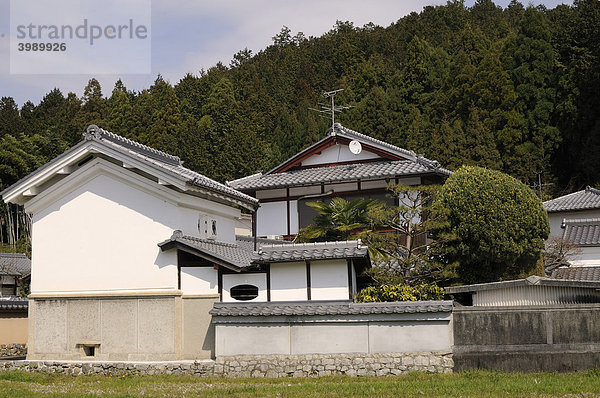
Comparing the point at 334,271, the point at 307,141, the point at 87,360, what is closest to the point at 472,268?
the point at 334,271

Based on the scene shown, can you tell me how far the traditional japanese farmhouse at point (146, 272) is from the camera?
57.7ft

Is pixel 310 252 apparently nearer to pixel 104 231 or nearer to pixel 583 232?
pixel 104 231

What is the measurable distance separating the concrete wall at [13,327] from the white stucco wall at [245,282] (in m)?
12.9

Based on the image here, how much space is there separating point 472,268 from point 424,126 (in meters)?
30.0

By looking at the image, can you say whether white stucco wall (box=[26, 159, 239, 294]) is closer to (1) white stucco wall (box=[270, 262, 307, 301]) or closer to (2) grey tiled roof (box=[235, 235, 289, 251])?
(1) white stucco wall (box=[270, 262, 307, 301])

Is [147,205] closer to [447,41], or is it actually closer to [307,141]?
[307,141]

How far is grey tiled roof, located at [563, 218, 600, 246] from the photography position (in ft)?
87.3

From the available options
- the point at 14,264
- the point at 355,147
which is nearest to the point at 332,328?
the point at 355,147

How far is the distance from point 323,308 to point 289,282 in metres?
2.14

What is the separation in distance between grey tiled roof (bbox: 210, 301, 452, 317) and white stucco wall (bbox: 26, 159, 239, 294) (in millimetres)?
2243

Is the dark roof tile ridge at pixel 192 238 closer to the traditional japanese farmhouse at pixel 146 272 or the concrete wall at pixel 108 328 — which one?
the traditional japanese farmhouse at pixel 146 272

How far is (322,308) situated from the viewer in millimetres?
16406

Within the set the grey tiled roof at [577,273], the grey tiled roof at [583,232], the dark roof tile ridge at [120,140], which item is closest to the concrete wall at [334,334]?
the dark roof tile ridge at [120,140]

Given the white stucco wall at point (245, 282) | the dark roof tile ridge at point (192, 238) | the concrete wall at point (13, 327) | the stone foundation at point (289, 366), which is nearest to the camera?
the stone foundation at point (289, 366)
